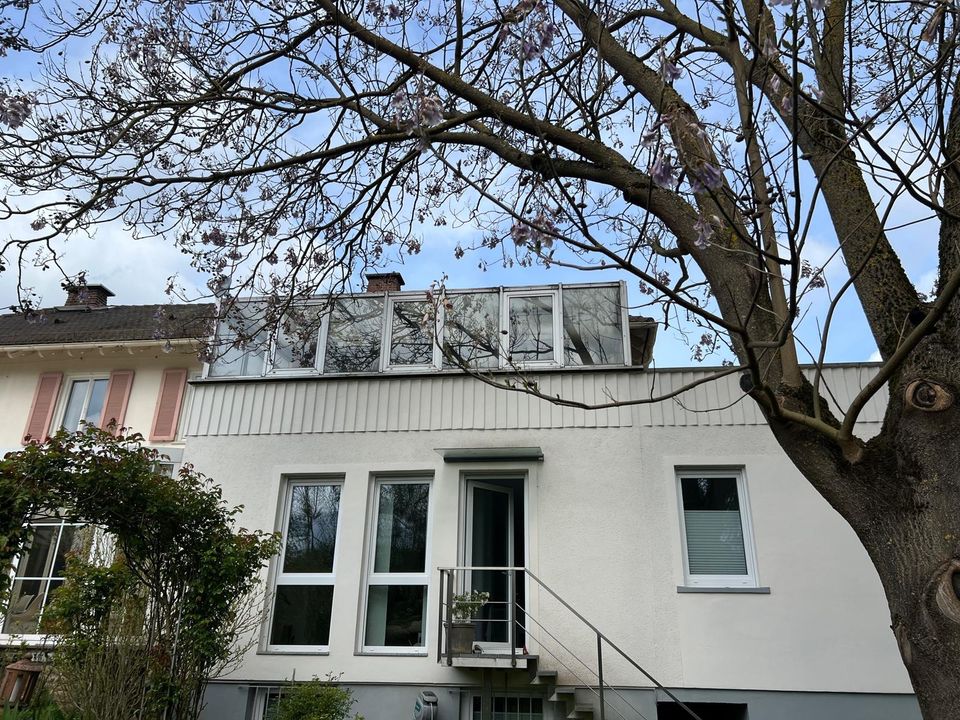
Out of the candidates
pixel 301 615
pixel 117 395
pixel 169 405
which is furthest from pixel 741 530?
pixel 117 395

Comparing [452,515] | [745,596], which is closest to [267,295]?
[452,515]

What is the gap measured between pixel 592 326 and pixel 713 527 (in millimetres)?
2887

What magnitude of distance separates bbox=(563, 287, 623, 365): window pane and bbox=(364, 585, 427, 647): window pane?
341 centimetres

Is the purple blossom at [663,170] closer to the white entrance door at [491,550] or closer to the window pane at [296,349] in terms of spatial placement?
the white entrance door at [491,550]

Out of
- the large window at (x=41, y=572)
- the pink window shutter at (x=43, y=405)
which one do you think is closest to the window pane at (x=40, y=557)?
the large window at (x=41, y=572)

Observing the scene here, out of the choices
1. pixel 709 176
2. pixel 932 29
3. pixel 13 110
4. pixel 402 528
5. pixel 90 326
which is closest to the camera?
pixel 709 176

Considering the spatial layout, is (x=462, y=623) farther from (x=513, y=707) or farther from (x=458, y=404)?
(x=458, y=404)

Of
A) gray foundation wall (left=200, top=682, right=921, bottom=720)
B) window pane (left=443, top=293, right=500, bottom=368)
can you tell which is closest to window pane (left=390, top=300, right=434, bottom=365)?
window pane (left=443, top=293, right=500, bottom=368)

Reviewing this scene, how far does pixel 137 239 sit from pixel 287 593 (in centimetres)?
450

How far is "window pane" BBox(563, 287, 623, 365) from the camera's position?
9.90 metres

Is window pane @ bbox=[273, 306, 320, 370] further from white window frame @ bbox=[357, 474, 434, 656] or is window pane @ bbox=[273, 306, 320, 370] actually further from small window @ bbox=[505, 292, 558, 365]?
small window @ bbox=[505, 292, 558, 365]

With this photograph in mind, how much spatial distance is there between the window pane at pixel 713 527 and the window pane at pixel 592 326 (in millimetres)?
1835

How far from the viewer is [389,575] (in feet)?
30.5

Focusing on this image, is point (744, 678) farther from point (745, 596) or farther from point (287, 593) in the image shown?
point (287, 593)
